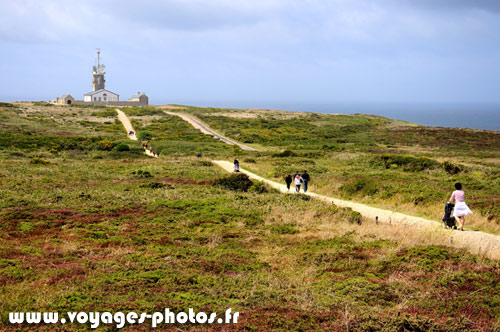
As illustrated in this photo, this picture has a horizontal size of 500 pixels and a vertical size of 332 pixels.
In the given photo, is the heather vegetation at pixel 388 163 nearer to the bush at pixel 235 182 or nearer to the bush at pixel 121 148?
the bush at pixel 235 182

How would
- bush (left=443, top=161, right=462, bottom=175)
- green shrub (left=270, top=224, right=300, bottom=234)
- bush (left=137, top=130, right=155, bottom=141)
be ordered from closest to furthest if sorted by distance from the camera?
green shrub (left=270, top=224, right=300, bottom=234) → bush (left=443, top=161, right=462, bottom=175) → bush (left=137, top=130, right=155, bottom=141)

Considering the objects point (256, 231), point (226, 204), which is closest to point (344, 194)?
point (226, 204)

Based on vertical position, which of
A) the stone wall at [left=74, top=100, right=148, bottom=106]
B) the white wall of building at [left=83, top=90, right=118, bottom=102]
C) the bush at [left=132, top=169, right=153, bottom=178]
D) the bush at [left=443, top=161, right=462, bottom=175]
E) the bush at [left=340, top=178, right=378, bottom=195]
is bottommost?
the bush at [left=132, top=169, right=153, bottom=178]

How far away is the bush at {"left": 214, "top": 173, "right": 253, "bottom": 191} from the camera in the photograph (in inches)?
1142

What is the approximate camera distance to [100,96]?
139500 millimetres

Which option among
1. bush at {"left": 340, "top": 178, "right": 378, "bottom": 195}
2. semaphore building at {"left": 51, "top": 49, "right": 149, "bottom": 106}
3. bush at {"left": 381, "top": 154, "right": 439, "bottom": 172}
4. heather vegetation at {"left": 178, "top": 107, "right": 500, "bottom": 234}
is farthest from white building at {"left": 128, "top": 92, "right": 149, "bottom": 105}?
bush at {"left": 340, "top": 178, "right": 378, "bottom": 195}

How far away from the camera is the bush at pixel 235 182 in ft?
95.2

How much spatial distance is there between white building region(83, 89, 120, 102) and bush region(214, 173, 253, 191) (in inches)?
4725

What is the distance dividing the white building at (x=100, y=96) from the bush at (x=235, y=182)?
12003cm

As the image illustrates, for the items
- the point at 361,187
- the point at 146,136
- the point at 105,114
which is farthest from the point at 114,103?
the point at 361,187

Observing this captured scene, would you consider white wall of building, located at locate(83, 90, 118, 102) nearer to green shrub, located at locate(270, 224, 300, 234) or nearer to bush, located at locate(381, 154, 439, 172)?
bush, located at locate(381, 154, 439, 172)

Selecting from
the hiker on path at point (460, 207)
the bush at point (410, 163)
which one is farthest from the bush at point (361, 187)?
the bush at point (410, 163)

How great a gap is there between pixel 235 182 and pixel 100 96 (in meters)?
122

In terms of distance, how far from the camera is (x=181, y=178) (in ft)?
106
